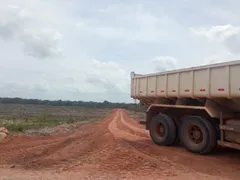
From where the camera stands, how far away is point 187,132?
388 inches

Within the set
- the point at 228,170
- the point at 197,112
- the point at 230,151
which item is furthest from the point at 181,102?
the point at 228,170

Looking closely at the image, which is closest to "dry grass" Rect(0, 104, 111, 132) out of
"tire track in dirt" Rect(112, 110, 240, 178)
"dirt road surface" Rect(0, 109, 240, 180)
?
"dirt road surface" Rect(0, 109, 240, 180)

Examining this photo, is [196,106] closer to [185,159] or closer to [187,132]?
[187,132]

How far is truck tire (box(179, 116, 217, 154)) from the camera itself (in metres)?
8.95

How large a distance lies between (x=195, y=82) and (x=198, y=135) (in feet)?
5.39

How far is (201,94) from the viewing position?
9.13m

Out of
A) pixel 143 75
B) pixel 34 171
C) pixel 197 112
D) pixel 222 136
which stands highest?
pixel 143 75

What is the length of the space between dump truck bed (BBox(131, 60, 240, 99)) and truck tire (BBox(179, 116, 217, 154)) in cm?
80

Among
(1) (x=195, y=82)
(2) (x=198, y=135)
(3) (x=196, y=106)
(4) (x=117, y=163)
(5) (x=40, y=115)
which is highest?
(1) (x=195, y=82)

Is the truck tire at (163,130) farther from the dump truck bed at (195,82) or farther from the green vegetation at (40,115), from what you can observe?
the green vegetation at (40,115)

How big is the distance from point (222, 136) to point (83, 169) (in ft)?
13.1

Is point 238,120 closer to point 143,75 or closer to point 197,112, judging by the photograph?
point 197,112

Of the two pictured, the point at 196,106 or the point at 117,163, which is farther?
the point at 196,106

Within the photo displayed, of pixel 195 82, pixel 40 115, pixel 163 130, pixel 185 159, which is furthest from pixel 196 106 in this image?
pixel 40 115
